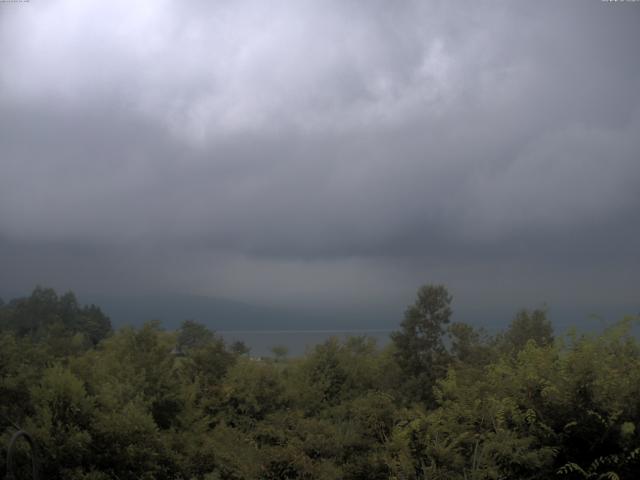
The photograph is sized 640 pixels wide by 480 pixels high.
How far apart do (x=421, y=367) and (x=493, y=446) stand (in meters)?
13.1

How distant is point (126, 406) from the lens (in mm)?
8688

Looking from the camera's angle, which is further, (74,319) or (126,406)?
(74,319)

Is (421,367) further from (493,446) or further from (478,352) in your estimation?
(493,446)

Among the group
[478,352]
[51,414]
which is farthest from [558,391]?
[478,352]

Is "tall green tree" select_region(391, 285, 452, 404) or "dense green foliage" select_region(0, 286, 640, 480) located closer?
"dense green foliage" select_region(0, 286, 640, 480)

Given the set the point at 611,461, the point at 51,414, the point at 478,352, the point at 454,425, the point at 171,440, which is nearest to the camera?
the point at 611,461

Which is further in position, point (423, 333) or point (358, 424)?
point (423, 333)

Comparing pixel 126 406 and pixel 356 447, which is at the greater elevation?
pixel 126 406

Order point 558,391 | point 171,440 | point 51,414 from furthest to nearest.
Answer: point 171,440 → point 51,414 → point 558,391

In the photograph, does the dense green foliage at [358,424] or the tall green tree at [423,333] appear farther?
the tall green tree at [423,333]

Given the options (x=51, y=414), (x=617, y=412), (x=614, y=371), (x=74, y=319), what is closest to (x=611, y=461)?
(x=617, y=412)

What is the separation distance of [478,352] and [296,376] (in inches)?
242

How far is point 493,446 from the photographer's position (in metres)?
6.50

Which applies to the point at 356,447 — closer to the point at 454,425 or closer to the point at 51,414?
the point at 454,425
